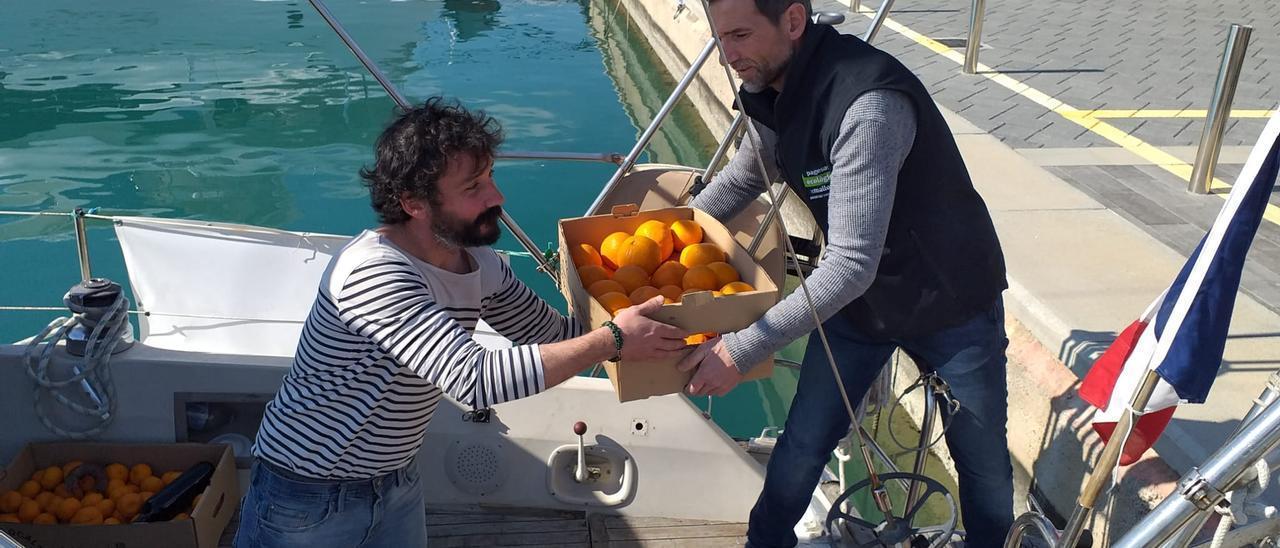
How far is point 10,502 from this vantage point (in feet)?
9.73

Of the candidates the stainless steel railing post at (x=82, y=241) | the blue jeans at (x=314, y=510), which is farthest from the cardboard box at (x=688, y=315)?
the stainless steel railing post at (x=82, y=241)

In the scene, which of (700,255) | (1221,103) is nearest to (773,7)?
(700,255)

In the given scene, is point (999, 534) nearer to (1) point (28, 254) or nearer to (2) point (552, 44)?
(1) point (28, 254)

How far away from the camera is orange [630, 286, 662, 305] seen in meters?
2.17

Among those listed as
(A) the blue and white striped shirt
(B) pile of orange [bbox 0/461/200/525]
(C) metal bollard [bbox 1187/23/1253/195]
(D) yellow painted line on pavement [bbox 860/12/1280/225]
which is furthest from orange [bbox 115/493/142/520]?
(C) metal bollard [bbox 1187/23/1253/195]

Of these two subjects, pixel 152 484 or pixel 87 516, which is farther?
pixel 152 484

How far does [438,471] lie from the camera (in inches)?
128

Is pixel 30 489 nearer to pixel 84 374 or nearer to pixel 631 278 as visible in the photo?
pixel 84 374

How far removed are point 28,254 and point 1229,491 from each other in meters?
8.40

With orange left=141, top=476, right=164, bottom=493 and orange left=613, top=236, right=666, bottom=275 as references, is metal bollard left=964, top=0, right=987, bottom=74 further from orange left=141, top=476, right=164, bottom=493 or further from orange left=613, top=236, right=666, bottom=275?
orange left=141, top=476, right=164, bottom=493

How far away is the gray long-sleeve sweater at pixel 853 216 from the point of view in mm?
2049

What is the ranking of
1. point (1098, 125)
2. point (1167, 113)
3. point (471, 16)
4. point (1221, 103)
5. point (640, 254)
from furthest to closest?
1. point (471, 16)
2. point (1167, 113)
3. point (1098, 125)
4. point (1221, 103)
5. point (640, 254)

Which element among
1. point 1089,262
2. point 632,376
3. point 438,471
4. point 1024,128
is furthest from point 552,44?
point 632,376

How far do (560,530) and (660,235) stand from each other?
125cm
